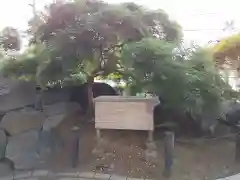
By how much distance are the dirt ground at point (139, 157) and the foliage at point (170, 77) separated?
1.68 ft

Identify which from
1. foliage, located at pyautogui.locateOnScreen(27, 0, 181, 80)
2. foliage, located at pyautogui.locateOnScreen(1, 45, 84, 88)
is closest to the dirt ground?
foliage, located at pyautogui.locateOnScreen(1, 45, 84, 88)

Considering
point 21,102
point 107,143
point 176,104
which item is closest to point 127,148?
point 107,143

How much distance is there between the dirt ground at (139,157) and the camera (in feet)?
10.0

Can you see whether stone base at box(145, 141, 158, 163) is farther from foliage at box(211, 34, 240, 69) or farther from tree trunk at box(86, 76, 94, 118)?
foliage at box(211, 34, 240, 69)

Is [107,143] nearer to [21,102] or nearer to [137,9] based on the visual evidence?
[21,102]

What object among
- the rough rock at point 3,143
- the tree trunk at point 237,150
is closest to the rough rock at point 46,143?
the rough rock at point 3,143

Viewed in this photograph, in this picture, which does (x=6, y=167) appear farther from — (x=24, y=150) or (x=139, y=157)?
(x=139, y=157)

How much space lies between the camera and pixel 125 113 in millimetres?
3182

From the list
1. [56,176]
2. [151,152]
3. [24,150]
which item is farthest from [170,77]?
[24,150]

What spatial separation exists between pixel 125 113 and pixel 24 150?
1145 millimetres

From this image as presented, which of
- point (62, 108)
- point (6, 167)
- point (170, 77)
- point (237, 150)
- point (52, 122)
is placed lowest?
point (6, 167)

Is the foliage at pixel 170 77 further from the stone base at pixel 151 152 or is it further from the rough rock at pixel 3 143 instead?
the rough rock at pixel 3 143

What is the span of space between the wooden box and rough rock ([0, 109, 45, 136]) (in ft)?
2.40

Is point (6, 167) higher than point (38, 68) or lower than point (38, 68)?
lower
